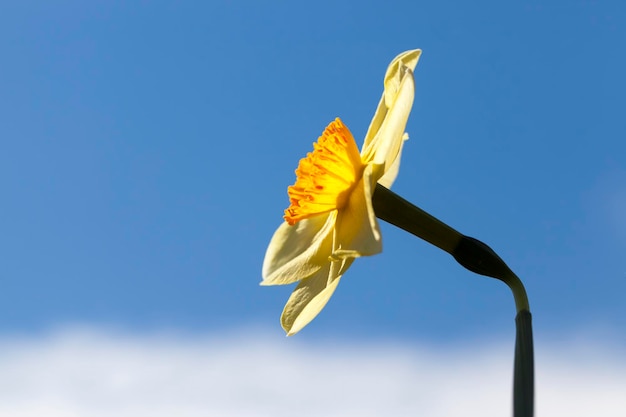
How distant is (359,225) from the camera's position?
292 cm

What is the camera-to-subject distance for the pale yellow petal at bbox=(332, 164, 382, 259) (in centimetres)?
264

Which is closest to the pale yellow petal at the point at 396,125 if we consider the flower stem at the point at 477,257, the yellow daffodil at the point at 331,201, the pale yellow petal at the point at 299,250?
the yellow daffodil at the point at 331,201

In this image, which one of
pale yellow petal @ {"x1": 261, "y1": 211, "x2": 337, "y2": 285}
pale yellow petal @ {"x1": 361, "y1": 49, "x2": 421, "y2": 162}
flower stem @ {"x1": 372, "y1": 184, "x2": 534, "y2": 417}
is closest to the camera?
Result: flower stem @ {"x1": 372, "y1": 184, "x2": 534, "y2": 417}

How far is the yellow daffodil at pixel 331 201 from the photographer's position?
115 inches

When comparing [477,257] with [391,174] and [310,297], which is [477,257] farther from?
[310,297]

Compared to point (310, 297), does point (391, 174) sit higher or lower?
higher

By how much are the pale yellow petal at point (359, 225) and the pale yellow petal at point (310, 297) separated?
134 millimetres

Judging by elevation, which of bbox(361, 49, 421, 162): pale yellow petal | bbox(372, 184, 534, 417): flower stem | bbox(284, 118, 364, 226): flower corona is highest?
bbox(361, 49, 421, 162): pale yellow petal

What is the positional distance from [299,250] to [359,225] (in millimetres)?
531

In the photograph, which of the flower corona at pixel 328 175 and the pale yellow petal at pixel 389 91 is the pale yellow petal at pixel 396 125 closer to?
the flower corona at pixel 328 175

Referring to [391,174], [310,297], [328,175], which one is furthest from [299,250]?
[391,174]

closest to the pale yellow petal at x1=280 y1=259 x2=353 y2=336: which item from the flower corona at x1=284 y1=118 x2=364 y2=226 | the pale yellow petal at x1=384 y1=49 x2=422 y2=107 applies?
the flower corona at x1=284 y1=118 x2=364 y2=226

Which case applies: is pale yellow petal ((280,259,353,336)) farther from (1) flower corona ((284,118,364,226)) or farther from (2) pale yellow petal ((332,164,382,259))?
(1) flower corona ((284,118,364,226))

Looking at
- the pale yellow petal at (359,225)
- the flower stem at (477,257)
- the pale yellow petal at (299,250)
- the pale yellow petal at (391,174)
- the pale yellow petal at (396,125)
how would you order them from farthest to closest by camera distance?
the pale yellow petal at (299,250), the pale yellow petal at (391,174), the pale yellow petal at (396,125), the pale yellow petal at (359,225), the flower stem at (477,257)
